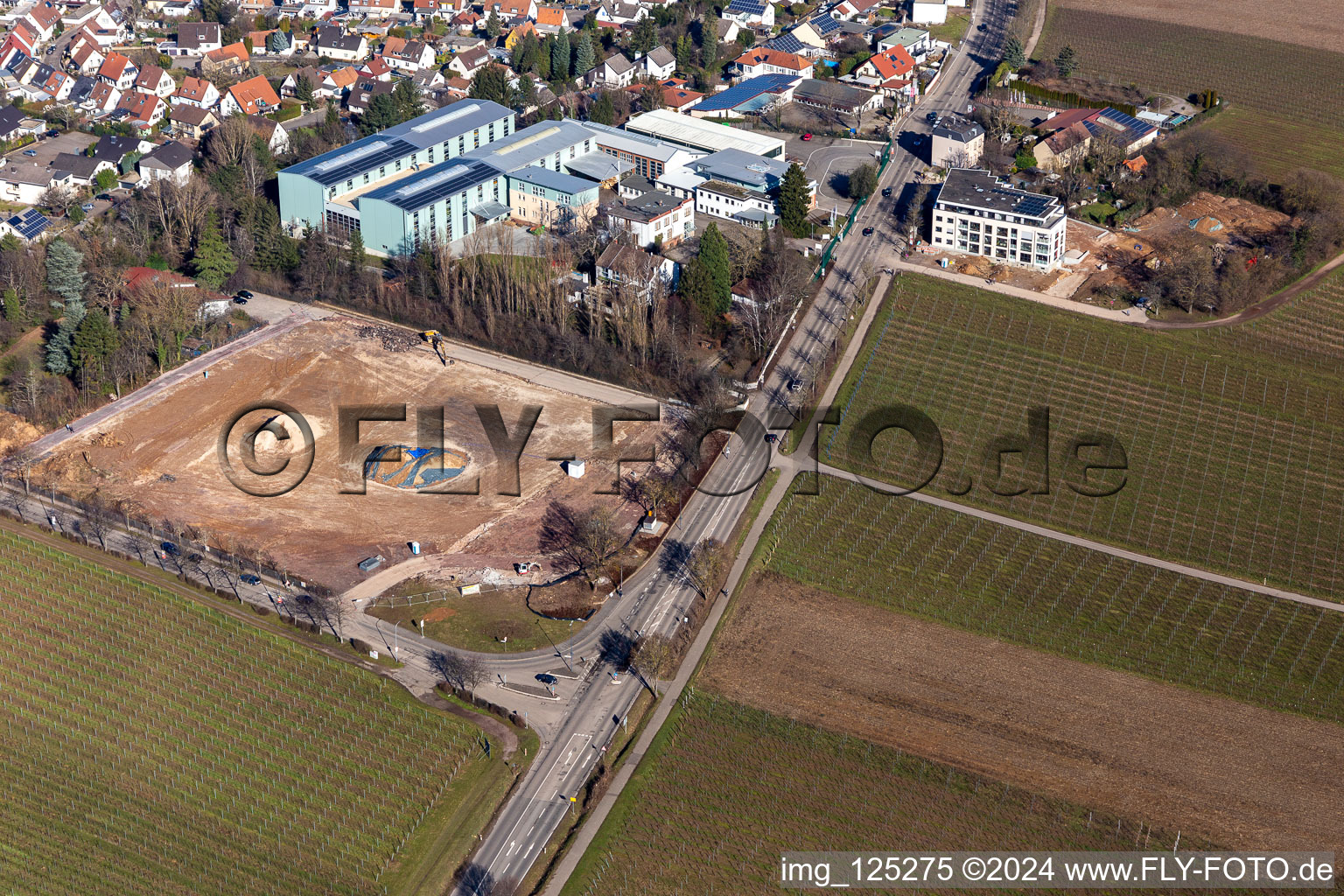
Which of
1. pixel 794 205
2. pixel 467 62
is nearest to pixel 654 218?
pixel 794 205

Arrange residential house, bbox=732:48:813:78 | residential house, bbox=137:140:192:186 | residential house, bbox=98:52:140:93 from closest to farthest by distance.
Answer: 1. residential house, bbox=137:140:192:186
2. residential house, bbox=732:48:813:78
3. residential house, bbox=98:52:140:93

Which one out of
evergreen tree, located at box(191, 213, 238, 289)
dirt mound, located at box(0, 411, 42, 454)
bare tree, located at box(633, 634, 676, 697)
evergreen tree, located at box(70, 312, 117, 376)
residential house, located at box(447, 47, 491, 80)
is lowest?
bare tree, located at box(633, 634, 676, 697)

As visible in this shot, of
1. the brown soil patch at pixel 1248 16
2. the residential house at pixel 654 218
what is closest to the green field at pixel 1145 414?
the residential house at pixel 654 218

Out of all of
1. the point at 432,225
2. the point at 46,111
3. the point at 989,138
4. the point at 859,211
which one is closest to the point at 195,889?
the point at 432,225

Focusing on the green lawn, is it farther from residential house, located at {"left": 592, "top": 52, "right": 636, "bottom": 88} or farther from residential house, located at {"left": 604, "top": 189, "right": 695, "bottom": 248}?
residential house, located at {"left": 592, "top": 52, "right": 636, "bottom": 88}

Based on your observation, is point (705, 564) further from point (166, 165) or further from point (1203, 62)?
point (1203, 62)

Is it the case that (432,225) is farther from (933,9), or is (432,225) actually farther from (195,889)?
(933,9)

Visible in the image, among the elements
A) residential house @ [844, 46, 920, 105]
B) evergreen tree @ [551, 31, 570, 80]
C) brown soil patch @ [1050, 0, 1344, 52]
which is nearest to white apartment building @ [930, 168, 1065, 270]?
residential house @ [844, 46, 920, 105]

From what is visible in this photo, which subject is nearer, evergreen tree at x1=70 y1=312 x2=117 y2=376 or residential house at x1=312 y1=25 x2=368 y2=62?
evergreen tree at x1=70 y1=312 x2=117 y2=376
